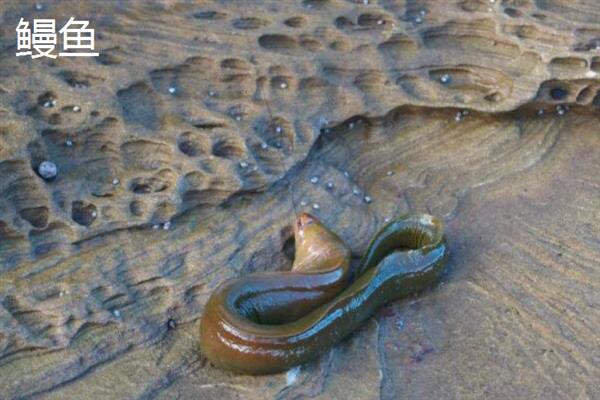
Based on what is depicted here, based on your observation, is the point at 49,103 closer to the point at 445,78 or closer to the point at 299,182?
the point at 299,182

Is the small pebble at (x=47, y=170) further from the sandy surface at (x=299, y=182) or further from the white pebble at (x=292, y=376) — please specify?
the white pebble at (x=292, y=376)

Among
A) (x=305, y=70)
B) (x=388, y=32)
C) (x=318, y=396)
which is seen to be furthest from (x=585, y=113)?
(x=318, y=396)

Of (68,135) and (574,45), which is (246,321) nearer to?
(68,135)

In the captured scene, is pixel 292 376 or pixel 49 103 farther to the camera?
pixel 49 103

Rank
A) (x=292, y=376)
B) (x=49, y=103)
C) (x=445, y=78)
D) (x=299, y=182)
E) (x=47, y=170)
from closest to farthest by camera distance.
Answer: (x=292, y=376)
(x=47, y=170)
(x=49, y=103)
(x=299, y=182)
(x=445, y=78)

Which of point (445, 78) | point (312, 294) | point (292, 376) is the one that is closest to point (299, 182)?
point (312, 294)

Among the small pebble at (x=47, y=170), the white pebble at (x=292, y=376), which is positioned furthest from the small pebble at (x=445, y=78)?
the small pebble at (x=47, y=170)
